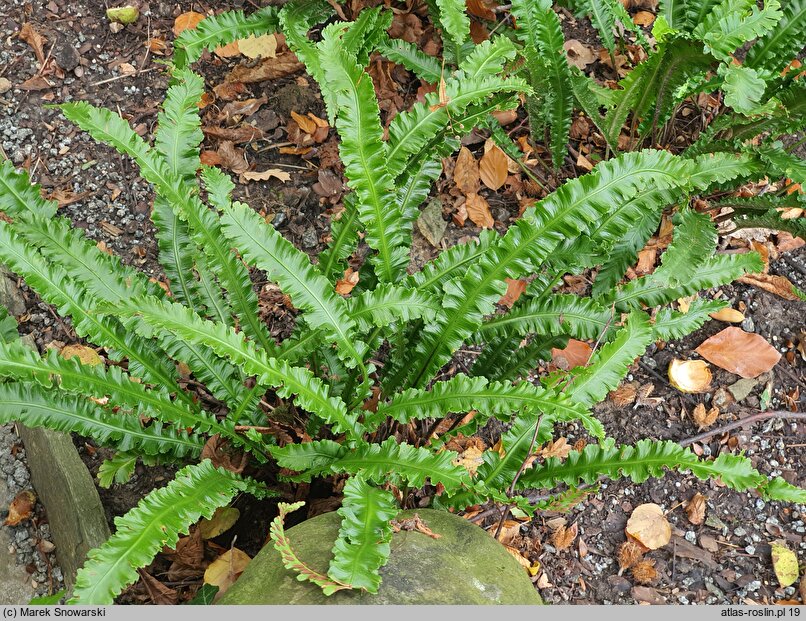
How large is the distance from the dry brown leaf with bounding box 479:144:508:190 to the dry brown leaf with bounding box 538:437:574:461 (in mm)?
1091

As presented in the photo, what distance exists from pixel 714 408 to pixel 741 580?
62cm

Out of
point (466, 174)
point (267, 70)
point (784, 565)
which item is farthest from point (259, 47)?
point (784, 565)

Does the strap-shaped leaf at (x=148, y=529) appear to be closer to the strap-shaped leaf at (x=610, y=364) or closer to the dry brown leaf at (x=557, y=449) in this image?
the strap-shaped leaf at (x=610, y=364)

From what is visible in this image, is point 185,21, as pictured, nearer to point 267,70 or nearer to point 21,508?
point 267,70

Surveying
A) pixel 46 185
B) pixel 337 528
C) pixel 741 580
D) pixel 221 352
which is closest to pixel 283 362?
pixel 221 352

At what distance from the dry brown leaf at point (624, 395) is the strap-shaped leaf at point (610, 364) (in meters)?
0.75

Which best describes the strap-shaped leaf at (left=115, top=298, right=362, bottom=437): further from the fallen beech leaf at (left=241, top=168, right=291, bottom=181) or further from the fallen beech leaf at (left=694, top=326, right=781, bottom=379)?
Result: the fallen beech leaf at (left=694, top=326, right=781, bottom=379)

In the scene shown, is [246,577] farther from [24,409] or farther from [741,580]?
[741,580]

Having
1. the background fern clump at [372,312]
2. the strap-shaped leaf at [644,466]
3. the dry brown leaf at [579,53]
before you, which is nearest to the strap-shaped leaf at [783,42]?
the background fern clump at [372,312]

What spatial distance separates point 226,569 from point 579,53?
2.55m

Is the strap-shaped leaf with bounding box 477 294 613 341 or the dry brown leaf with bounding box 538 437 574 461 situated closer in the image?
the strap-shaped leaf with bounding box 477 294 613 341

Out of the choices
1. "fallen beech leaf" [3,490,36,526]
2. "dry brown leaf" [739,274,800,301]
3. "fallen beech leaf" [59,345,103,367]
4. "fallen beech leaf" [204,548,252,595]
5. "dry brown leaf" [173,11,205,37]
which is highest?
"dry brown leaf" [173,11,205,37]

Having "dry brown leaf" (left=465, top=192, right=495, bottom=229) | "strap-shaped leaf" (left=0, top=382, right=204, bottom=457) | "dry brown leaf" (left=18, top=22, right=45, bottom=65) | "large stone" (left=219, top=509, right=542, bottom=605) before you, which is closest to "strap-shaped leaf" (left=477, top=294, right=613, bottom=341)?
"large stone" (left=219, top=509, right=542, bottom=605)

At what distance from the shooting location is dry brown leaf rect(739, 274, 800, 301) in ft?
9.16
